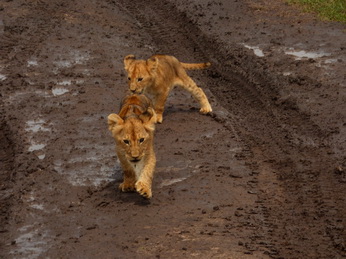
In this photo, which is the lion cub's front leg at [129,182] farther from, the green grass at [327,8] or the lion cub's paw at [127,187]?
the green grass at [327,8]

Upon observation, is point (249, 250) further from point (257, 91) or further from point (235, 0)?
point (235, 0)

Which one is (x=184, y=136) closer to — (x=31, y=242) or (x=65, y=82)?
(x=65, y=82)

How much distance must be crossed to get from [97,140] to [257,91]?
342 cm

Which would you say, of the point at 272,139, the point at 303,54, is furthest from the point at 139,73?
the point at 303,54

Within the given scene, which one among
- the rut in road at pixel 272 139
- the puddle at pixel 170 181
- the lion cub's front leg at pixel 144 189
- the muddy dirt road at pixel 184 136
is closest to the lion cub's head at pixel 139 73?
the muddy dirt road at pixel 184 136

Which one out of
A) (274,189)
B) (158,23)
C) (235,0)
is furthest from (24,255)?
(235,0)

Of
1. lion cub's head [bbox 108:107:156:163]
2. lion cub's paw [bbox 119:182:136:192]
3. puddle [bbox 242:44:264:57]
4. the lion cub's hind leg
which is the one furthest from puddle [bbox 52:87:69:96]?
lion cub's head [bbox 108:107:156:163]

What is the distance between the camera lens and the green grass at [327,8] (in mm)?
17600

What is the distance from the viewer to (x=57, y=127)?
12914 mm

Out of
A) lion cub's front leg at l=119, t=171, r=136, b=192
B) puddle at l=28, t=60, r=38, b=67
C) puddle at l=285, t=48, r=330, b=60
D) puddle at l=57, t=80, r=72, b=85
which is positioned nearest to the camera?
lion cub's front leg at l=119, t=171, r=136, b=192

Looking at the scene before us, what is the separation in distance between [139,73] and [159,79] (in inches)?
19.8

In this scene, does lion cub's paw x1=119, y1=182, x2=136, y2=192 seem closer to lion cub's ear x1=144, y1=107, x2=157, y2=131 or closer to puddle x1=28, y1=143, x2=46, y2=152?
lion cub's ear x1=144, y1=107, x2=157, y2=131

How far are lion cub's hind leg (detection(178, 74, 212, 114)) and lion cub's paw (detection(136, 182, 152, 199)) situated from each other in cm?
375

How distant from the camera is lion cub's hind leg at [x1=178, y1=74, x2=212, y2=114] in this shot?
1348cm
